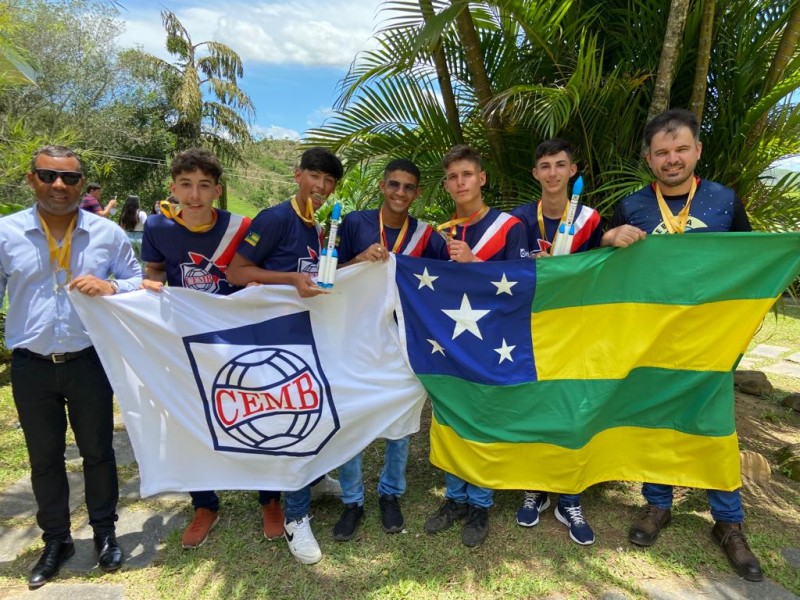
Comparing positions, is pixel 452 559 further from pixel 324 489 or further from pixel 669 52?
pixel 669 52

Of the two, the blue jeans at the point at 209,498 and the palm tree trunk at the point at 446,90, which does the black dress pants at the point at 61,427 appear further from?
the palm tree trunk at the point at 446,90

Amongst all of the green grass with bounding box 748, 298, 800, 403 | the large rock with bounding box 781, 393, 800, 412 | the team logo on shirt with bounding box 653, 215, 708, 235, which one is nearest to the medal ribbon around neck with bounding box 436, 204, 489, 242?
the team logo on shirt with bounding box 653, 215, 708, 235

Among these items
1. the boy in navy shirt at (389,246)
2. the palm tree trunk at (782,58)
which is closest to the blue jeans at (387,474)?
the boy in navy shirt at (389,246)

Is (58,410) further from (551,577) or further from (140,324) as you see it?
(551,577)

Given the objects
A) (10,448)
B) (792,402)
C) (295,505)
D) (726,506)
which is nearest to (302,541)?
(295,505)

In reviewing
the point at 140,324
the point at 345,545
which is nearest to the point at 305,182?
the point at 140,324

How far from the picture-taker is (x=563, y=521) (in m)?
3.33

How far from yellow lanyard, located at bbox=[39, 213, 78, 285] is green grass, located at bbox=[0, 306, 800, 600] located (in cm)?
167

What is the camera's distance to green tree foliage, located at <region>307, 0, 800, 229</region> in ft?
13.4

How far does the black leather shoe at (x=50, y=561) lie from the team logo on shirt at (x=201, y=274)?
5.23 feet

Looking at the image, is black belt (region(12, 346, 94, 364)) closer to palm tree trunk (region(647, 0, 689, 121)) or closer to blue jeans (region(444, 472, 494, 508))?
blue jeans (region(444, 472, 494, 508))

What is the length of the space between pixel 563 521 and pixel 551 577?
1.59ft

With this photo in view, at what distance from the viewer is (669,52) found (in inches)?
156

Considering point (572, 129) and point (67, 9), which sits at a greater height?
point (67, 9)
